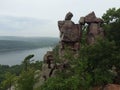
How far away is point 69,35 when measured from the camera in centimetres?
3309

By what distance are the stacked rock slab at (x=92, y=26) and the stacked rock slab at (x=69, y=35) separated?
43.2 inches

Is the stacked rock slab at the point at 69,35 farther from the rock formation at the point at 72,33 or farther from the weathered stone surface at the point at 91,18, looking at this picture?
the weathered stone surface at the point at 91,18

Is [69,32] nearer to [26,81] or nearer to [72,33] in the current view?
[72,33]

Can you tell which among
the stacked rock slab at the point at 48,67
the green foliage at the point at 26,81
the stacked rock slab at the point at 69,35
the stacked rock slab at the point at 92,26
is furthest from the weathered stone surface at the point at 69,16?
the green foliage at the point at 26,81

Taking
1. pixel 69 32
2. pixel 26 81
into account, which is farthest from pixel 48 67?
pixel 69 32

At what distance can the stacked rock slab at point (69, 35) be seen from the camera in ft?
108

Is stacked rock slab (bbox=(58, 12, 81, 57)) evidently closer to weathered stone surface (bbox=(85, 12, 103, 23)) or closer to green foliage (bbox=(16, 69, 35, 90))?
weathered stone surface (bbox=(85, 12, 103, 23))

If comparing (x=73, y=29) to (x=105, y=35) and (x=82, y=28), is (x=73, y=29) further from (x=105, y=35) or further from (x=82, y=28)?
(x=105, y=35)

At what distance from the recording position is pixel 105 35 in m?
32.5

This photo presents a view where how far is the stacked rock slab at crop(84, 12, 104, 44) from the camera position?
33281 mm

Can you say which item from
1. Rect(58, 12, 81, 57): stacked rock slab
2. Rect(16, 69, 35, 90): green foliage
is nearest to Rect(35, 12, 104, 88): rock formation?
Rect(58, 12, 81, 57): stacked rock slab

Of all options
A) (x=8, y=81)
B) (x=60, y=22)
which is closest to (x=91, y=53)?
(x=60, y=22)

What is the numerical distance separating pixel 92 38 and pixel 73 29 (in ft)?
7.38

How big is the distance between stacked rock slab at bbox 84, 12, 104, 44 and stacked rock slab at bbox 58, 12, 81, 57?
110 centimetres
